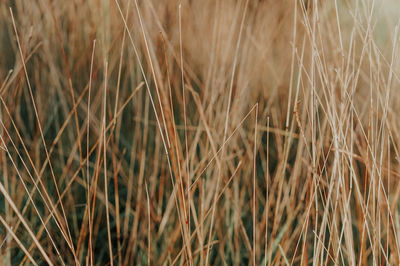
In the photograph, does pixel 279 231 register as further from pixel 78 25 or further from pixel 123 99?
pixel 78 25

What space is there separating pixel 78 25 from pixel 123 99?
327 mm

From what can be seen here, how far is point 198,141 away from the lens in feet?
3.38

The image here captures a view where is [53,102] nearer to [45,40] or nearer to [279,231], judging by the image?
[45,40]

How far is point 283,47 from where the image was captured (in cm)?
142

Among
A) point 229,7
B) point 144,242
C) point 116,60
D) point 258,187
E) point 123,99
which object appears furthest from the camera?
point 229,7

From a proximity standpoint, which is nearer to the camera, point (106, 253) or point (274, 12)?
point (106, 253)

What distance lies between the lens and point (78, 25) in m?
1.36

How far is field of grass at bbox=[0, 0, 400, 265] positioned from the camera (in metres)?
0.63

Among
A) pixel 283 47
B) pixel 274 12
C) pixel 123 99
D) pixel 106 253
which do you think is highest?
pixel 274 12

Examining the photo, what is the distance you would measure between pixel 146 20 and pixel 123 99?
0.27 m

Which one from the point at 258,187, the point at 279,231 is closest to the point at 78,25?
the point at 258,187

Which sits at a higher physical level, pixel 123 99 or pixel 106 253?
pixel 123 99

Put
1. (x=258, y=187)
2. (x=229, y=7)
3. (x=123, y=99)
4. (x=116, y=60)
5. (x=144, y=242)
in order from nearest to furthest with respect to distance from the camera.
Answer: (x=144, y=242)
(x=258, y=187)
(x=123, y=99)
(x=116, y=60)
(x=229, y=7)

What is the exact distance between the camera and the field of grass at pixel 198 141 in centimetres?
63
